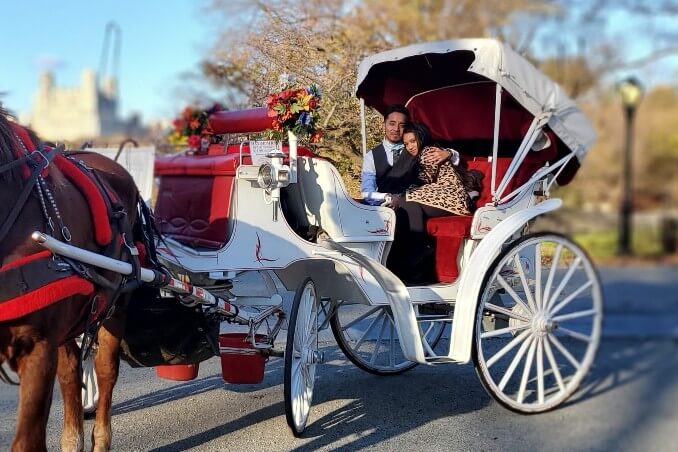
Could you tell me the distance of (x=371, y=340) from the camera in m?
5.87

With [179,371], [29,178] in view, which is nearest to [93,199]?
[29,178]

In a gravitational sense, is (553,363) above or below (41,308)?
below

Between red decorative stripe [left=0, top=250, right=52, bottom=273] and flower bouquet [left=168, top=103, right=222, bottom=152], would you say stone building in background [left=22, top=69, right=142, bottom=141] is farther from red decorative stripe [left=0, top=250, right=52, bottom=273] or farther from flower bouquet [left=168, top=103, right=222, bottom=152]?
red decorative stripe [left=0, top=250, right=52, bottom=273]

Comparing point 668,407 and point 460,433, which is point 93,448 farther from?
point 668,407

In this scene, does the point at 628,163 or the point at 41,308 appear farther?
the point at 628,163

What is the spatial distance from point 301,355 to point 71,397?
49.7 inches

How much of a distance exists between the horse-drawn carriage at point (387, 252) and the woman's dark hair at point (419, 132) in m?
0.43

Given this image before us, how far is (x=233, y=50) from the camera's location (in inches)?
243

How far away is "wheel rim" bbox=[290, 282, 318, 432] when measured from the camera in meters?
4.24

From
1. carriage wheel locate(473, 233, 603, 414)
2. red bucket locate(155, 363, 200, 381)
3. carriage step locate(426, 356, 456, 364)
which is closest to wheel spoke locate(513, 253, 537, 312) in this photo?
carriage wheel locate(473, 233, 603, 414)

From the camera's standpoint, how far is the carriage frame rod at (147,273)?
120 inches

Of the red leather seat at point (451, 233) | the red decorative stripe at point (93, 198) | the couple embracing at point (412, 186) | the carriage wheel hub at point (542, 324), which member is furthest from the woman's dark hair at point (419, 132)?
the red decorative stripe at point (93, 198)

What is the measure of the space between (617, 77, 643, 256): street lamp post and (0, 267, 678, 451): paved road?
242 millimetres

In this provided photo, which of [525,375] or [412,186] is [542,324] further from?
[412,186]
